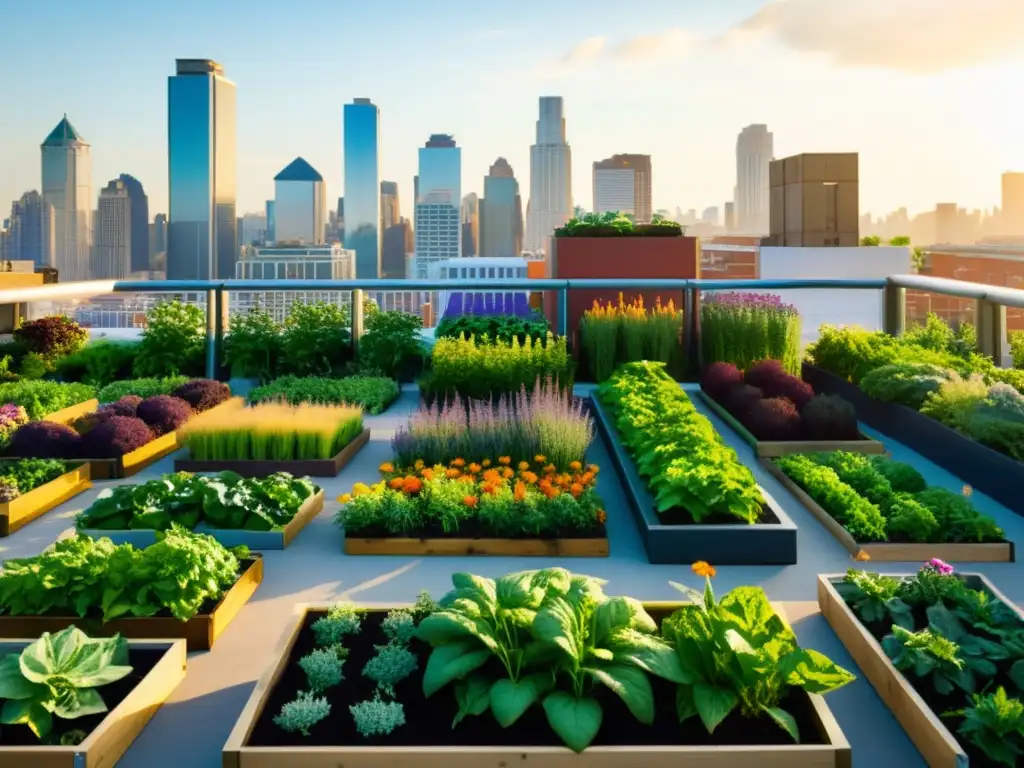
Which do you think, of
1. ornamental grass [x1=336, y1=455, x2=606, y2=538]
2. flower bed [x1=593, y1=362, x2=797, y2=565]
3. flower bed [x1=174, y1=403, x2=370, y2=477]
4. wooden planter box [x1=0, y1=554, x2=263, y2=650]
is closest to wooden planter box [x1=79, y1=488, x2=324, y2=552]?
ornamental grass [x1=336, y1=455, x2=606, y2=538]

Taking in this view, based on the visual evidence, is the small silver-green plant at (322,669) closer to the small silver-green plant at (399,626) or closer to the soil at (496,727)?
the soil at (496,727)

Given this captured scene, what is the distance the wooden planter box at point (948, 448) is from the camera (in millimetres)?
4934

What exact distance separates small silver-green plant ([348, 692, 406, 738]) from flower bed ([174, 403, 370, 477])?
2.95 m

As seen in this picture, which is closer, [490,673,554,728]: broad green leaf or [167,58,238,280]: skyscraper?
[490,673,554,728]: broad green leaf

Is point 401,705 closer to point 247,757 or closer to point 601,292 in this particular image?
point 247,757

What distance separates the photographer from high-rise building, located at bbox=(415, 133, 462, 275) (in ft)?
272

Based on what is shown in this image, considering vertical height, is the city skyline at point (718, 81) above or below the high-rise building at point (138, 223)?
below

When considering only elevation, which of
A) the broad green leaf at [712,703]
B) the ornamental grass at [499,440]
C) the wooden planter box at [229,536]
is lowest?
the broad green leaf at [712,703]

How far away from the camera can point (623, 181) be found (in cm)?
6000

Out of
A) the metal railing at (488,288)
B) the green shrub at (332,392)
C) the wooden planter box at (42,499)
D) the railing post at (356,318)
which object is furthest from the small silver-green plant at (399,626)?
the railing post at (356,318)

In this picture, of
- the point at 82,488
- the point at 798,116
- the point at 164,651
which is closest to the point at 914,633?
the point at 164,651

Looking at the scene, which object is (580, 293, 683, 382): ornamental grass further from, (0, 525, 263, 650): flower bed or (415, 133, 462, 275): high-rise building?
(415, 133, 462, 275): high-rise building

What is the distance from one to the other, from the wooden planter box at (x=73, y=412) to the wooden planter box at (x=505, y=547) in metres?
3.06

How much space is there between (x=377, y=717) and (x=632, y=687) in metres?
0.61
